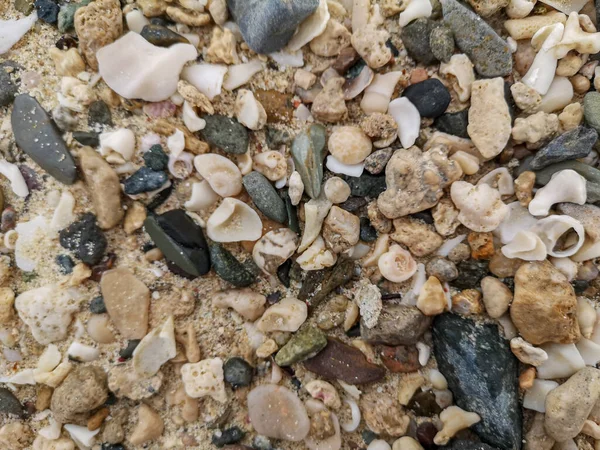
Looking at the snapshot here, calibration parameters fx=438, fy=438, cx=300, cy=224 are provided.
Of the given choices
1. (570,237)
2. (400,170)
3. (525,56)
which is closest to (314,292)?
(400,170)

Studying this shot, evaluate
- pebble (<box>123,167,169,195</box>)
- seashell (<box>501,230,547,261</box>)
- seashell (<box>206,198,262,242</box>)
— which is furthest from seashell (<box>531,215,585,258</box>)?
pebble (<box>123,167,169,195</box>)

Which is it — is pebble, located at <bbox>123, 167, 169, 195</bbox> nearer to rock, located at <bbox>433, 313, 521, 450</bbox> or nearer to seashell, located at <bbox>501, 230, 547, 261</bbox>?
rock, located at <bbox>433, 313, 521, 450</bbox>

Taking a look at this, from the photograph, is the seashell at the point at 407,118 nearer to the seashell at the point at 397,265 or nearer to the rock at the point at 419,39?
the rock at the point at 419,39

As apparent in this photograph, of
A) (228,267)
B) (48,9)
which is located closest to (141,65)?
(48,9)

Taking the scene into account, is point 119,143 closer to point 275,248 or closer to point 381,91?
point 275,248

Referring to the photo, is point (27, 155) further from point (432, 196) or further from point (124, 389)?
point (432, 196)

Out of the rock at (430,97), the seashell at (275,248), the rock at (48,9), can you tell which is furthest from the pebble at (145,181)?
the rock at (430,97)

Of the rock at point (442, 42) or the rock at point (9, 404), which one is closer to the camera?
the rock at point (442, 42)
